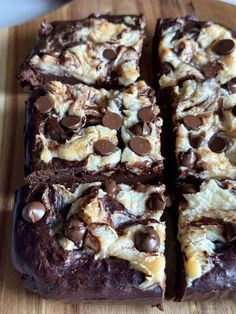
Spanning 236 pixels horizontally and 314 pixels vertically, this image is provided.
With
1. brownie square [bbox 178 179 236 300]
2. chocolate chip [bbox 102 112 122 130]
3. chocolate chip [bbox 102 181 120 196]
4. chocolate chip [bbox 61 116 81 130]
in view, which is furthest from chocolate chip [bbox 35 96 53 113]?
brownie square [bbox 178 179 236 300]

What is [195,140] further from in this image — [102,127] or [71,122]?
[71,122]

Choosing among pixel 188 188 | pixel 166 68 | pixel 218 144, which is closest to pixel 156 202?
pixel 188 188

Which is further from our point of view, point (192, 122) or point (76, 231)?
point (192, 122)

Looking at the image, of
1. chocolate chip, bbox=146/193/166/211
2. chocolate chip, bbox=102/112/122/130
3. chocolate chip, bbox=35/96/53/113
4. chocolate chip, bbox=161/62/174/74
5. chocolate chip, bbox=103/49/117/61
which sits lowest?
chocolate chip, bbox=146/193/166/211

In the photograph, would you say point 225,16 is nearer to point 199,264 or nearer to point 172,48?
point 172,48

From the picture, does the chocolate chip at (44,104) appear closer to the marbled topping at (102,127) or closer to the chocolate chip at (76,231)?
the marbled topping at (102,127)

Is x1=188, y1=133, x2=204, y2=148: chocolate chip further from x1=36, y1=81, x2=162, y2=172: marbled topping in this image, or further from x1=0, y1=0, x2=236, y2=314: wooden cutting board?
x1=0, y1=0, x2=236, y2=314: wooden cutting board
